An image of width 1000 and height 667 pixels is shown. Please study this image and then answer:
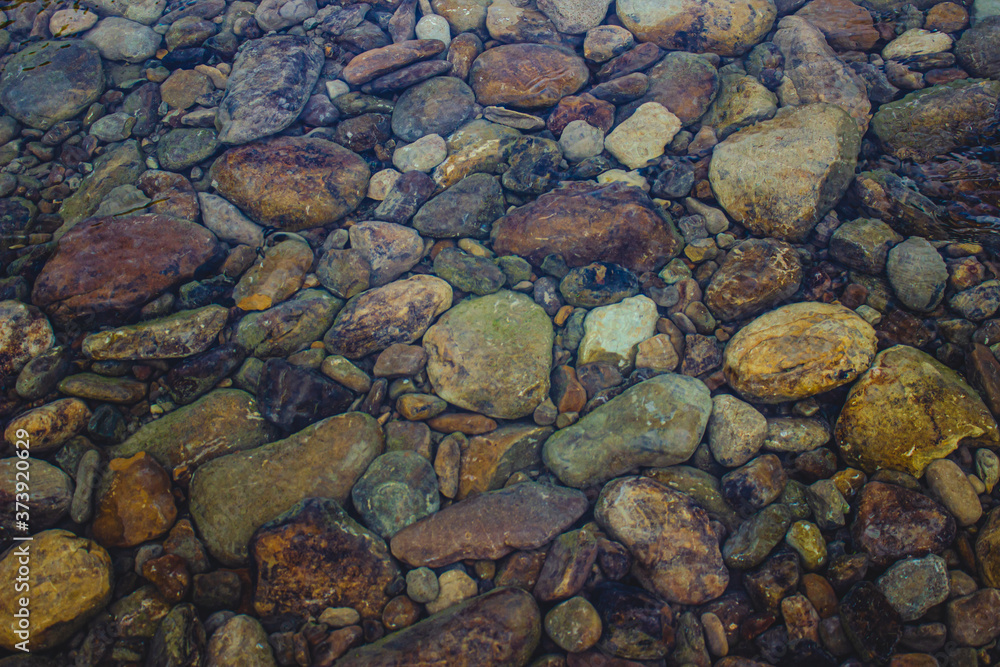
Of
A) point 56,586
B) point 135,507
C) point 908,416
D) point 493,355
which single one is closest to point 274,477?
point 135,507

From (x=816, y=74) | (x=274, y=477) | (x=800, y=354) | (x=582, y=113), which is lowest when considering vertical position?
(x=274, y=477)

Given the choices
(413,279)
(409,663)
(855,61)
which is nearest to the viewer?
(409,663)

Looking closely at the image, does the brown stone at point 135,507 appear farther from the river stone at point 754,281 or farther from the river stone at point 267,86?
the river stone at point 754,281

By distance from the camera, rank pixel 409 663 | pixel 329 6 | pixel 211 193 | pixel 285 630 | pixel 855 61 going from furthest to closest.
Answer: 1. pixel 329 6
2. pixel 855 61
3. pixel 211 193
4. pixel 285 630
5. pixel 409 663

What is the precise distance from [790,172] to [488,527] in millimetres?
4395

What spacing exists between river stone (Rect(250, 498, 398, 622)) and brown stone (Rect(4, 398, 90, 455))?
196 centimetres

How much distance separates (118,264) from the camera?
192 inches

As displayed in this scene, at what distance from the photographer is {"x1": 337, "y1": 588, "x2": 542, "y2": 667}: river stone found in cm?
336

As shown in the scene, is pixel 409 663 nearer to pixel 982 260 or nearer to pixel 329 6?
pixel 982 260

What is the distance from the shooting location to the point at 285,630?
3.64 meters

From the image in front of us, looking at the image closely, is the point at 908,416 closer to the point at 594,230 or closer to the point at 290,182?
the point at 594,230

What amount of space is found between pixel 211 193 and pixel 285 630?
4.53 metres

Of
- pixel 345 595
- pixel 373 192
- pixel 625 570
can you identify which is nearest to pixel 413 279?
pixel 373 192

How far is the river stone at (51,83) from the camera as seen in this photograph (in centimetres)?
625
